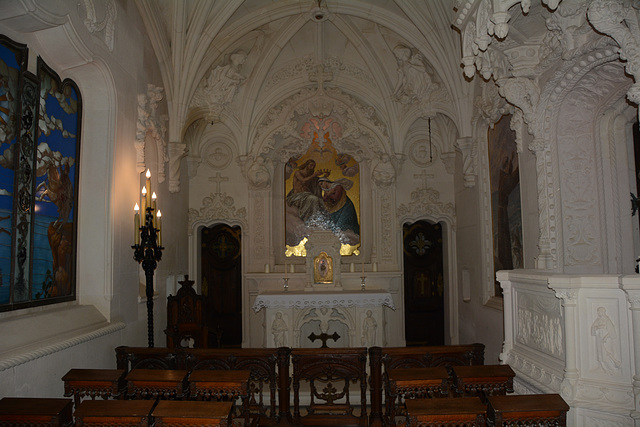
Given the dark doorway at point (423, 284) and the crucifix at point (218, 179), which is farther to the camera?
the dark doorway at point (423, 284)

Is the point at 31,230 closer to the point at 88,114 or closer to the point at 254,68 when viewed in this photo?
the point at 88,114

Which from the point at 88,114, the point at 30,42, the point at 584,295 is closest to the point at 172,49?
the point at 88,114

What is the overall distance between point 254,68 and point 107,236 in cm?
642

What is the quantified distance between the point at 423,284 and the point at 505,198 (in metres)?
4.74

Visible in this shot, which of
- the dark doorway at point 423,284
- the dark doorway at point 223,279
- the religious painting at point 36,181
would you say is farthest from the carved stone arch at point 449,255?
the religious painting at point 36,181

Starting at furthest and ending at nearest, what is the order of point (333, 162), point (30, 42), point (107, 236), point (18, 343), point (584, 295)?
point (333, 162) → point (107, 236) → point (30, 42) → point (18, 343) → point (584, 295)

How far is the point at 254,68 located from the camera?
11.9 metres

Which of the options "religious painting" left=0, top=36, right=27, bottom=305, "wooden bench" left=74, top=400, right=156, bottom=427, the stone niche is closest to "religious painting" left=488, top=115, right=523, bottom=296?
the stone niche

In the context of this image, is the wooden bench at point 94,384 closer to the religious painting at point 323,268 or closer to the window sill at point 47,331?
the window sill at point 47,331

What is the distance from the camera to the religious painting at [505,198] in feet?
25.5

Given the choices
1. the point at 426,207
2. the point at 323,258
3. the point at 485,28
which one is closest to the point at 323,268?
the point at 323,258

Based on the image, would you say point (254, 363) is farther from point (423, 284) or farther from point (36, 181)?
point (423, 284)

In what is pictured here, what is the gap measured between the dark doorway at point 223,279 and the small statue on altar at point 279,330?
356 centimetres

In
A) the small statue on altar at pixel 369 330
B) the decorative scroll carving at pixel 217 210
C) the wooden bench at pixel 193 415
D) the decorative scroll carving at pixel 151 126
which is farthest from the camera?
the decorative scroll carving at pixel 217 210
